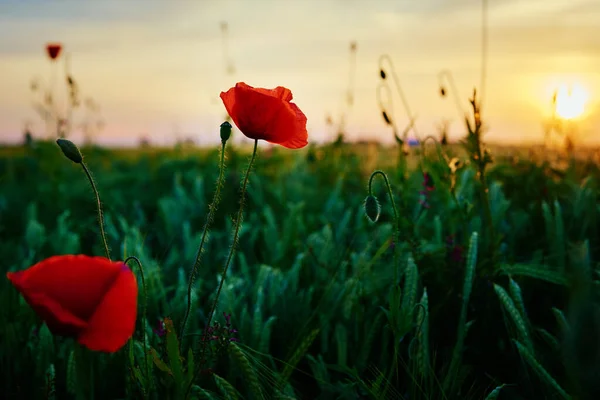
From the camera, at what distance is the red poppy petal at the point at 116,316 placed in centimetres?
73

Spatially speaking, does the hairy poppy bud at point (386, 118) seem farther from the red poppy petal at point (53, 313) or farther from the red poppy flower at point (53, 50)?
the red poppy flower at point (53, 50)

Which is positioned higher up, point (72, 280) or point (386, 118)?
point (386, 118)

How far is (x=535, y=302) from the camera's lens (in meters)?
1.71

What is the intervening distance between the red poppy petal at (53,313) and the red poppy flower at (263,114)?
48cm

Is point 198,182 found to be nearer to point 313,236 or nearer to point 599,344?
point 313,236

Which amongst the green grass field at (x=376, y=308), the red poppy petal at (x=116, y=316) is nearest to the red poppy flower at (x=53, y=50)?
the green grass field at (x=376, y=308)

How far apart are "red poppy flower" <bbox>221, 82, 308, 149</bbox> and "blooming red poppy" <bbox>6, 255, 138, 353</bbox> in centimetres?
41

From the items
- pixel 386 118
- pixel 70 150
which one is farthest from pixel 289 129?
pixel 386 118

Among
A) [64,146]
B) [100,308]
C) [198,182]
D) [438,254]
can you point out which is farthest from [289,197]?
[100,308]

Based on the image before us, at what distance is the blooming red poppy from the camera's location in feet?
2.42

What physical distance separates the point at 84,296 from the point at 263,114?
1.55 feet

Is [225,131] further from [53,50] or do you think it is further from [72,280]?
[53,50]

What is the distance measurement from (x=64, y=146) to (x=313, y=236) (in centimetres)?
132

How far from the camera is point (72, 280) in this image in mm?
760
